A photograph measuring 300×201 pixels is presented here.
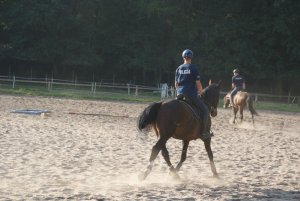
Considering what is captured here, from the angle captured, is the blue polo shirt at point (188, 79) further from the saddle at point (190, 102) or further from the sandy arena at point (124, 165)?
the sandy arena at point (124, 165)

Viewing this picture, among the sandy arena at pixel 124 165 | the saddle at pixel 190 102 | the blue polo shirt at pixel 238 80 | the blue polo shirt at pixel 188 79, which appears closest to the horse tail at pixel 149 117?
the sandy arena at pixel 124 165

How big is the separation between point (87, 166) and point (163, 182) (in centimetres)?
188

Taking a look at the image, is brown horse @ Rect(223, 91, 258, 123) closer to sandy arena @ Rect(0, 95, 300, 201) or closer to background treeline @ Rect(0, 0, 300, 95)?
sandy arena @ Rect(0, 95, 300, 201)

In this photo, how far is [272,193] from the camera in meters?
8.45

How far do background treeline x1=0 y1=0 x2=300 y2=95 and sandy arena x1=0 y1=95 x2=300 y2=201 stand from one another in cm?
3127

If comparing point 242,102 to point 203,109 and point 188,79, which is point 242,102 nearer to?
point 203,109

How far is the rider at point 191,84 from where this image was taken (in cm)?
973

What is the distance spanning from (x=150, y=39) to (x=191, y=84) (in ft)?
140

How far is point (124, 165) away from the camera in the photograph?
10.6 metres

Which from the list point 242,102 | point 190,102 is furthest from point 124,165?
point 242,102

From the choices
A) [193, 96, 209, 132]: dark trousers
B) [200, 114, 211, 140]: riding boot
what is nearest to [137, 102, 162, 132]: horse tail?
[193, 96, 209, 132]: dark trousers

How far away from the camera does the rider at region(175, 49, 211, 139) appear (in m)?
9.73

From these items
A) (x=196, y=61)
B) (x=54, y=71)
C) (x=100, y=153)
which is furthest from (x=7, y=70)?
(x=100, y=153)

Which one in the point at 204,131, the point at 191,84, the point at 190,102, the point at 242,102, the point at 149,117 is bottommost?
the point at 204,131
